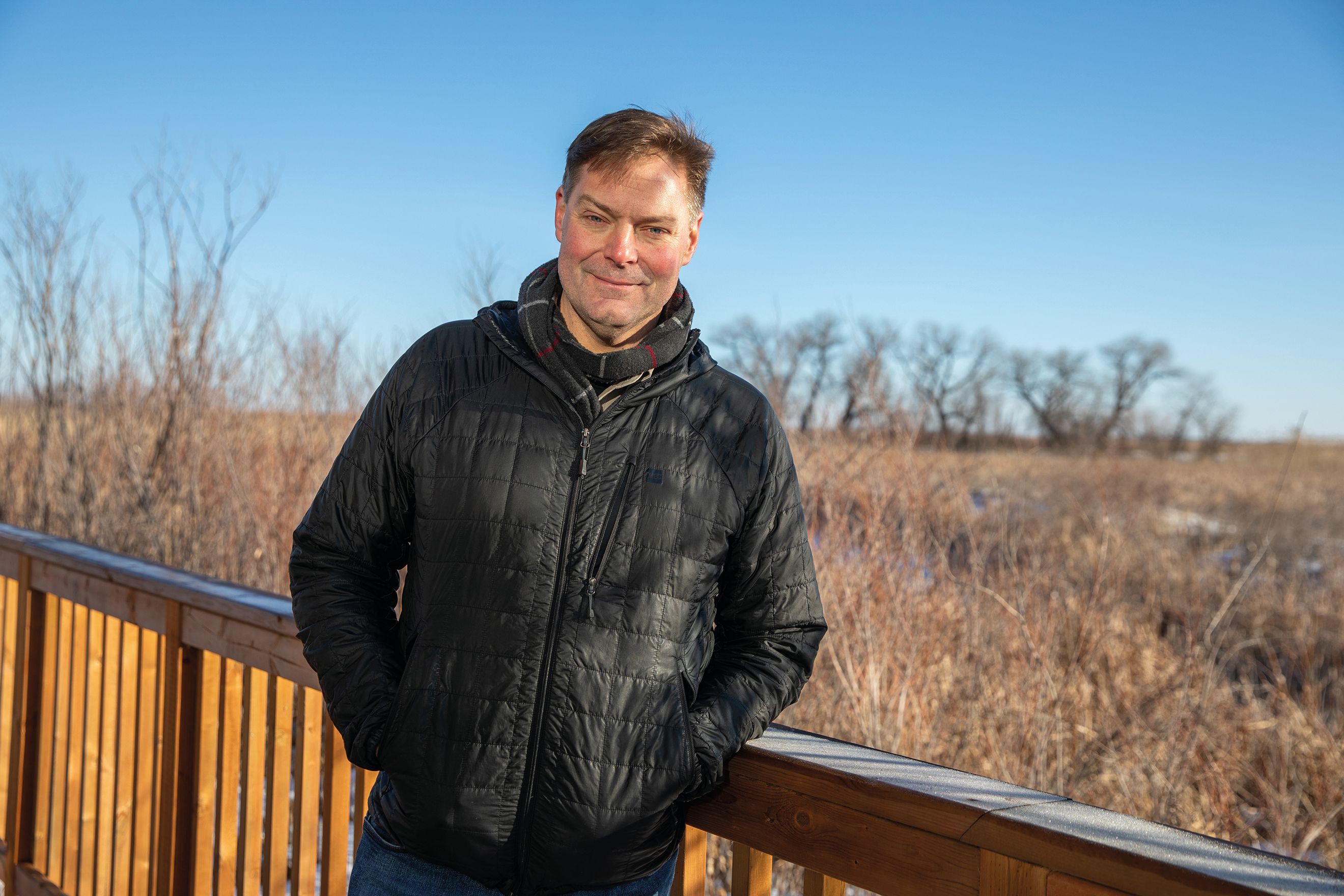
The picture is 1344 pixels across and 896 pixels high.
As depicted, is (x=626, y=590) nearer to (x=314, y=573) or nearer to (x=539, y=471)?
(x=539, y=471)

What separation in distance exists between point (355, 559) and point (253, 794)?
1093mm

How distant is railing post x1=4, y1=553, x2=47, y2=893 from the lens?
292cm

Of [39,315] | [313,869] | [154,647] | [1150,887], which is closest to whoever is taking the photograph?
[1150,887]

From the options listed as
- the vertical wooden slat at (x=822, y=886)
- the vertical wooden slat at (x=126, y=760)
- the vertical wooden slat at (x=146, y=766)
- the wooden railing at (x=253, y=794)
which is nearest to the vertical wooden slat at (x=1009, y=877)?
the wooden railing at (x=253, y=794)

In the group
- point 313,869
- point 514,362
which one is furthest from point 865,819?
point 313,869

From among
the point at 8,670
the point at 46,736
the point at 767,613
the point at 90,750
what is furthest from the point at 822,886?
the point at 8,670

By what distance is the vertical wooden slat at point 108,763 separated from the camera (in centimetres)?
261

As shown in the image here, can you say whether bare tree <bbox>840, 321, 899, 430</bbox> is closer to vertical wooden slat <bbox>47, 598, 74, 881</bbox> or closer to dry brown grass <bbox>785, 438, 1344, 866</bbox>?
dry brown grass <bbox>785, 438, 1344, 866</bbox>

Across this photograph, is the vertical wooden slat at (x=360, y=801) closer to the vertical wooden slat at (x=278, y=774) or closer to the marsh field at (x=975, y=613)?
the vertical wooden slat at (x=278, y=774)

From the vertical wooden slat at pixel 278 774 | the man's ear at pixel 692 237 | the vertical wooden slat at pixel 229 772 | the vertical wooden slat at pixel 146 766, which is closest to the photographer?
the man's ear at pixel 692 237

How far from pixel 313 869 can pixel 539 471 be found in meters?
1.35

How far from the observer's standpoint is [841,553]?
4926 mm

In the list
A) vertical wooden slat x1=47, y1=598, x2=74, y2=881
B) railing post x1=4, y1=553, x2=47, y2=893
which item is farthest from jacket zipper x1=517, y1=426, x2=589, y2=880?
railing post x1=4, y1=553, x2=47, y2=893

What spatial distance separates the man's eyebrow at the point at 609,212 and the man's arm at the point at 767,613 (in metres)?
0.33
